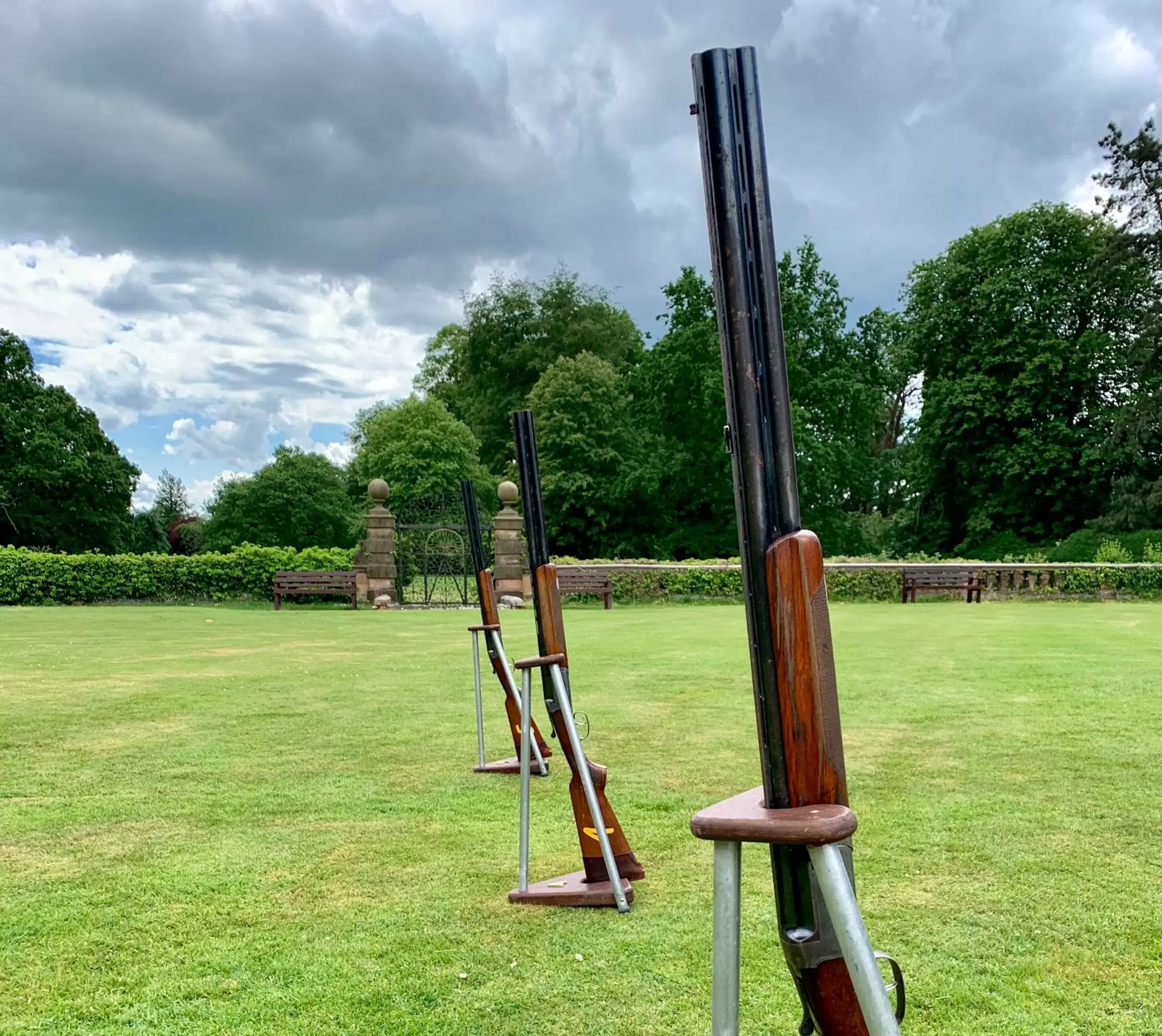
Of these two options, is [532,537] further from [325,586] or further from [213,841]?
[325,586]

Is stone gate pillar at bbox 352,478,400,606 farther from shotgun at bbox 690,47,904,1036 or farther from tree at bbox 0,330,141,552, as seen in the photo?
shotgun at bbox 690,47,904,1036

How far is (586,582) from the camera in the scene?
77.9 ft

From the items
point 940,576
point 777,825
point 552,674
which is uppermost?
point 777,825

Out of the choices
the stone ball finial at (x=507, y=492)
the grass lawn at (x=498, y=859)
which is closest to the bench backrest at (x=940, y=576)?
the stone ball finial at (x=507, y=492)

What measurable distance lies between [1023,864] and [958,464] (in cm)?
3370

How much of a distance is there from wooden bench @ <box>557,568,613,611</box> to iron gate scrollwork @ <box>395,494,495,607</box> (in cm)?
266

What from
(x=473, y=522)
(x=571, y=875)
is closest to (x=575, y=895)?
(x=571, y=875)

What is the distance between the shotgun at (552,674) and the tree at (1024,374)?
31.8 meters

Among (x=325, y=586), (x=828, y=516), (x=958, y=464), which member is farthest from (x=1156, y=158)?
(x=325, y=586)

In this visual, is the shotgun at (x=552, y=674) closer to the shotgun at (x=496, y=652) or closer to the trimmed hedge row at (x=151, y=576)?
the shotgun at (x=496, y=652)

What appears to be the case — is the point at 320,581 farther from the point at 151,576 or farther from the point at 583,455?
the point at 583,455

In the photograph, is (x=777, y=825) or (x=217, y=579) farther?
(x=217, y=579)

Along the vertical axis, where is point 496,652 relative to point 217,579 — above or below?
below

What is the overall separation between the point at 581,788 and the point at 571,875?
1.33 ft
